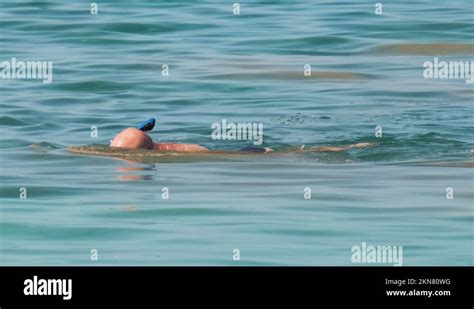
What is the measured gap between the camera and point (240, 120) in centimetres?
1730

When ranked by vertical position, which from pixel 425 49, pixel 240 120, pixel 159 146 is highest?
pixel 425 49

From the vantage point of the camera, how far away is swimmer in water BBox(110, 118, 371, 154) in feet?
44.4

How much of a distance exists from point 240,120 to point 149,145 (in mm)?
3586

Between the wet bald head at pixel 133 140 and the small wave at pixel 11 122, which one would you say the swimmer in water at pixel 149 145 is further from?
the small wave at pixel 11 122

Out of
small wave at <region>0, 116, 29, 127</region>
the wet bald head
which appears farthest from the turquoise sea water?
the wet bald head

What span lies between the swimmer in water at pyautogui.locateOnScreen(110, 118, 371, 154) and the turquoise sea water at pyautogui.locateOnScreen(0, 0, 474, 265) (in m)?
0.19

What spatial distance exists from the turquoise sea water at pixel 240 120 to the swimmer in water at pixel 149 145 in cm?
19

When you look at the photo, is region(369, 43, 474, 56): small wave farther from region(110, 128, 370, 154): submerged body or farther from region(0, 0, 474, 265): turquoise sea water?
region(110, 128, 370, 154): submerged body

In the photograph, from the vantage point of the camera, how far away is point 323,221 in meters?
10.6

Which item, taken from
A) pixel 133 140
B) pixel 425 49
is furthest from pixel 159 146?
pixel 425 49

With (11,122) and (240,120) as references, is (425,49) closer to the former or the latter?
(240,120)

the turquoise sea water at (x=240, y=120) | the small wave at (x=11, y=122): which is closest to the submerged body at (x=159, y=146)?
the turquoise sea water at (x=240, y=120)

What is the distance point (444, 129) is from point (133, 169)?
4.40m
